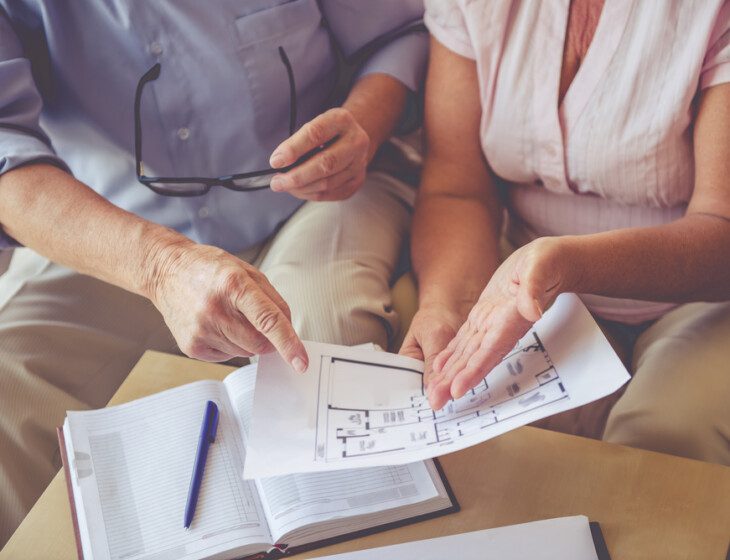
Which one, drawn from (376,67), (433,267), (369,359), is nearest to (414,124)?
(376,67)

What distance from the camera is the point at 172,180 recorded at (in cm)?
100

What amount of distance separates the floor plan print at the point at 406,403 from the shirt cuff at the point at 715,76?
433mm

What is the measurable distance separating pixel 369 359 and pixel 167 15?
2.10 ft

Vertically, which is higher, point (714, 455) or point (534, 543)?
point (534, 543)

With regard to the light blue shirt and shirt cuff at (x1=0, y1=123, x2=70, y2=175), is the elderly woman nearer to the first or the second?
the light blue shirt

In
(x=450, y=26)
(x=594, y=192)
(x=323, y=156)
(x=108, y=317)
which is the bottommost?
(x=108, y=317)

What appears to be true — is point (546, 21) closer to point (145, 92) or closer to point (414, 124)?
point (414, 124)

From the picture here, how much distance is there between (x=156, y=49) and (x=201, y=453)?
654 millimetres

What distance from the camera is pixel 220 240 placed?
1.25 meters

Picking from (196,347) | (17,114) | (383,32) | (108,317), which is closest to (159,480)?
(196,347)

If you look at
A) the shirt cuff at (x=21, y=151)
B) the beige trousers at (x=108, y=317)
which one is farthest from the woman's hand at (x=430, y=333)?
the shirt cuff at (x=21, y=151)

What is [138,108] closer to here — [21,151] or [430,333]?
[21,151]

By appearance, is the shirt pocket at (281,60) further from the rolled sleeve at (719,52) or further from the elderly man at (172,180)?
the rolled sleeve at (719,52)

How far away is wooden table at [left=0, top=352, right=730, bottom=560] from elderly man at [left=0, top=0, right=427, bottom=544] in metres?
0.26
